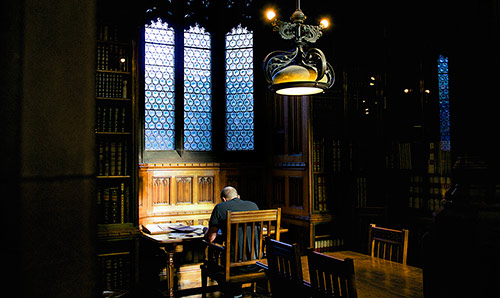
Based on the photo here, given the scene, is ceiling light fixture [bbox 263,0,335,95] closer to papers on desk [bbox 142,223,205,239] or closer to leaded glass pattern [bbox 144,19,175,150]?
papers on desk [bbox 142,223,205,239]

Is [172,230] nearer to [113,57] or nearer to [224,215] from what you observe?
[224,215]

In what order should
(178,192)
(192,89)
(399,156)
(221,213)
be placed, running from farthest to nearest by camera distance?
1. (192,89)
2. (178,192)
3. (399,156)
4. (221,213)

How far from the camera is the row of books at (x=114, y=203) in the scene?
476 centimetres

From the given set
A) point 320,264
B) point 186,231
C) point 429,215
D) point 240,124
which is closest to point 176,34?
point 240,124

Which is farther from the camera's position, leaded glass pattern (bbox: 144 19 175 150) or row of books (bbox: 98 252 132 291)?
leaded glass pattern (bbox: 144 19 175 150)

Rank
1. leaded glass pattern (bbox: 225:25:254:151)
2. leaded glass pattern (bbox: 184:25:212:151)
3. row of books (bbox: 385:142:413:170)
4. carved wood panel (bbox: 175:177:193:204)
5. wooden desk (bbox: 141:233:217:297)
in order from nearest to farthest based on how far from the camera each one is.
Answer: wooden desk (bbox: 141:233:217:297)
row of books (bbox: 385:142:413:170)
carved wood panel (bbox: 175:177:193:204)
leaded glass pattern (bbox: 184:25:212:151)
leaded glass pattern (bbox: 225:25:254:151)

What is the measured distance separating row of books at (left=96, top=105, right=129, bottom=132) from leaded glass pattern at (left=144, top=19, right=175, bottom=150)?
113 centimetres

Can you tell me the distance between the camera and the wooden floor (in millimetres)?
4920

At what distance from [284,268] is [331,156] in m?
3.50

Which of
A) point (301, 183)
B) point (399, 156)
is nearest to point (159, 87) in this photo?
point (301, 183)

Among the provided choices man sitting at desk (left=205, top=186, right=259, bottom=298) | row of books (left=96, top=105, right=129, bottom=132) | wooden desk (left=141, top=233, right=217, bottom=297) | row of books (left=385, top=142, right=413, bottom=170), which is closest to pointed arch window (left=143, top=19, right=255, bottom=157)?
row of books (left=96, top=105, right=129, bottom=132)

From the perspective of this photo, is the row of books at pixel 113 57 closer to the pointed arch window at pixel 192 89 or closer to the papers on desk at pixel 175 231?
the pointed arch window at pixel 192 89

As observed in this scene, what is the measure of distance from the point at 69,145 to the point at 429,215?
4.99 meters

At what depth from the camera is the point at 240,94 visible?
6598mm
